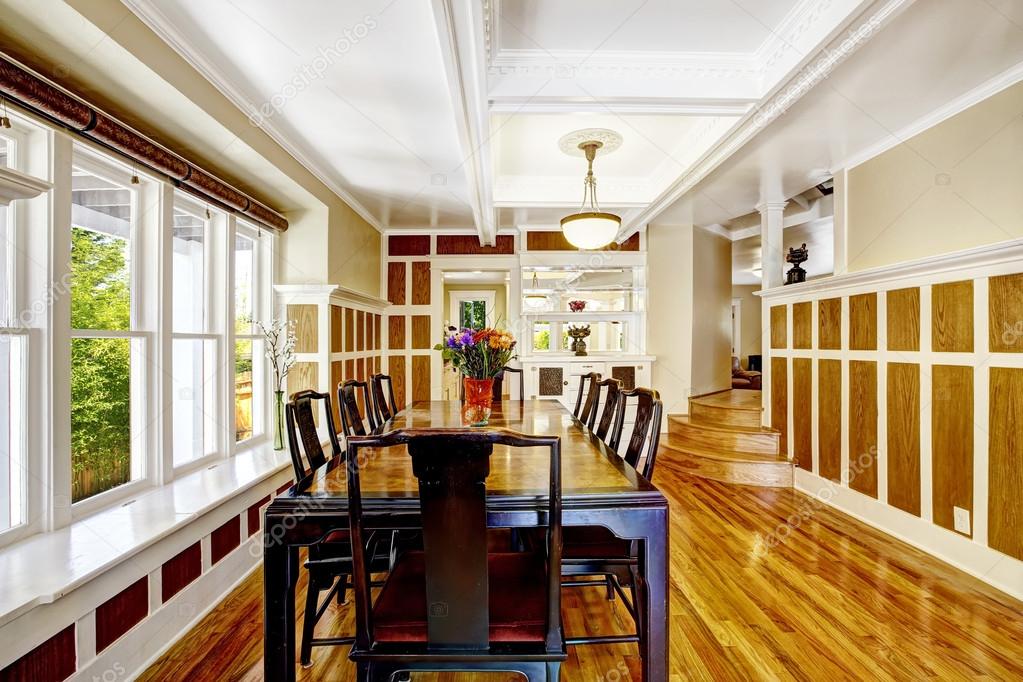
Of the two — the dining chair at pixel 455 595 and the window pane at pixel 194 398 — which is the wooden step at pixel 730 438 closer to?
the dining chair at pixel 455 595

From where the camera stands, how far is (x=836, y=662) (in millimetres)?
1848

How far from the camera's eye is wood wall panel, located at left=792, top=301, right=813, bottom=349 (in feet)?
12.9

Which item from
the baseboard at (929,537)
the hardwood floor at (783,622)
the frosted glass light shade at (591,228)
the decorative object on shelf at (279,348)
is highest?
the frosted glass light shade at (591,228)

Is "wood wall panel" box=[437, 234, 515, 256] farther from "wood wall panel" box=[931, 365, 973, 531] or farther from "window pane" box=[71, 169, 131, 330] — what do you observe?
"wood wall panel" box=[931, 365, 973, 531]

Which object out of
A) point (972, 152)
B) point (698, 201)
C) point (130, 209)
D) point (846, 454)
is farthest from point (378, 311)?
point (972, 152)

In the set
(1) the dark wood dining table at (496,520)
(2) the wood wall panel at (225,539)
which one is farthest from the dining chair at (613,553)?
(2) the wood wall panel at (225,539)

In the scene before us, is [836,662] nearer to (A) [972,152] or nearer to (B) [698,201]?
(A) [972,152]

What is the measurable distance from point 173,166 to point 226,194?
489 millimetres

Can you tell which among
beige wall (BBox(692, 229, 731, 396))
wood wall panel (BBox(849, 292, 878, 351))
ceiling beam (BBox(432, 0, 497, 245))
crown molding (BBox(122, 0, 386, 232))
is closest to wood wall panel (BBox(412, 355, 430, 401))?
crown molding (BBox(122, 0, 386, 232))

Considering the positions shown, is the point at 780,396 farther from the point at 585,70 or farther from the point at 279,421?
the point at 279,421

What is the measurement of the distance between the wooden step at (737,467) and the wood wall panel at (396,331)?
3.22 meters

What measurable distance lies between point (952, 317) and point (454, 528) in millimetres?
2993

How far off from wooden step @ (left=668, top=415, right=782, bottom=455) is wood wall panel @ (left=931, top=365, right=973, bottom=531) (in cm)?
157

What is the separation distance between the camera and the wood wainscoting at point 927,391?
238 cm
